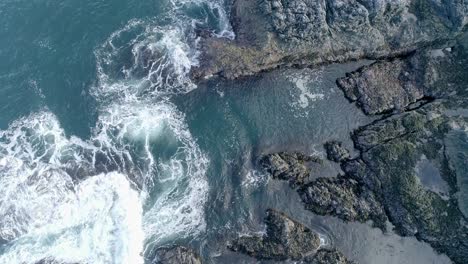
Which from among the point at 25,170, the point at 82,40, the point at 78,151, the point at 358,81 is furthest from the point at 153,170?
the point at 358,81

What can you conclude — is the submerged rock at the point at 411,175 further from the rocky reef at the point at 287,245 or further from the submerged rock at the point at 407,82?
the rocky reef at the point at 287,245

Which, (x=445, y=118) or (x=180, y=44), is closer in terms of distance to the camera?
(x=445, y=118)

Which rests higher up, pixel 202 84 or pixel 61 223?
pixel 202 84

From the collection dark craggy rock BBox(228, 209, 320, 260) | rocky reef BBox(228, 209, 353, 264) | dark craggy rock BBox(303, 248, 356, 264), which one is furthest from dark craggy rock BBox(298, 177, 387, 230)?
dark craggy rock BBox(303, 248, 356, 264)

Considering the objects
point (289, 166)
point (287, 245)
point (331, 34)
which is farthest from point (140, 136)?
point (331, 34)

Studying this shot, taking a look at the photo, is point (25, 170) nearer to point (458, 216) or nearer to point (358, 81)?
A: point (358, 81)

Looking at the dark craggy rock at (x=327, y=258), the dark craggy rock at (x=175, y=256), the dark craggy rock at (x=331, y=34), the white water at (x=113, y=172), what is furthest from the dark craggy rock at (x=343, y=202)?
the dark craggy rock at (x=331, y=34)
